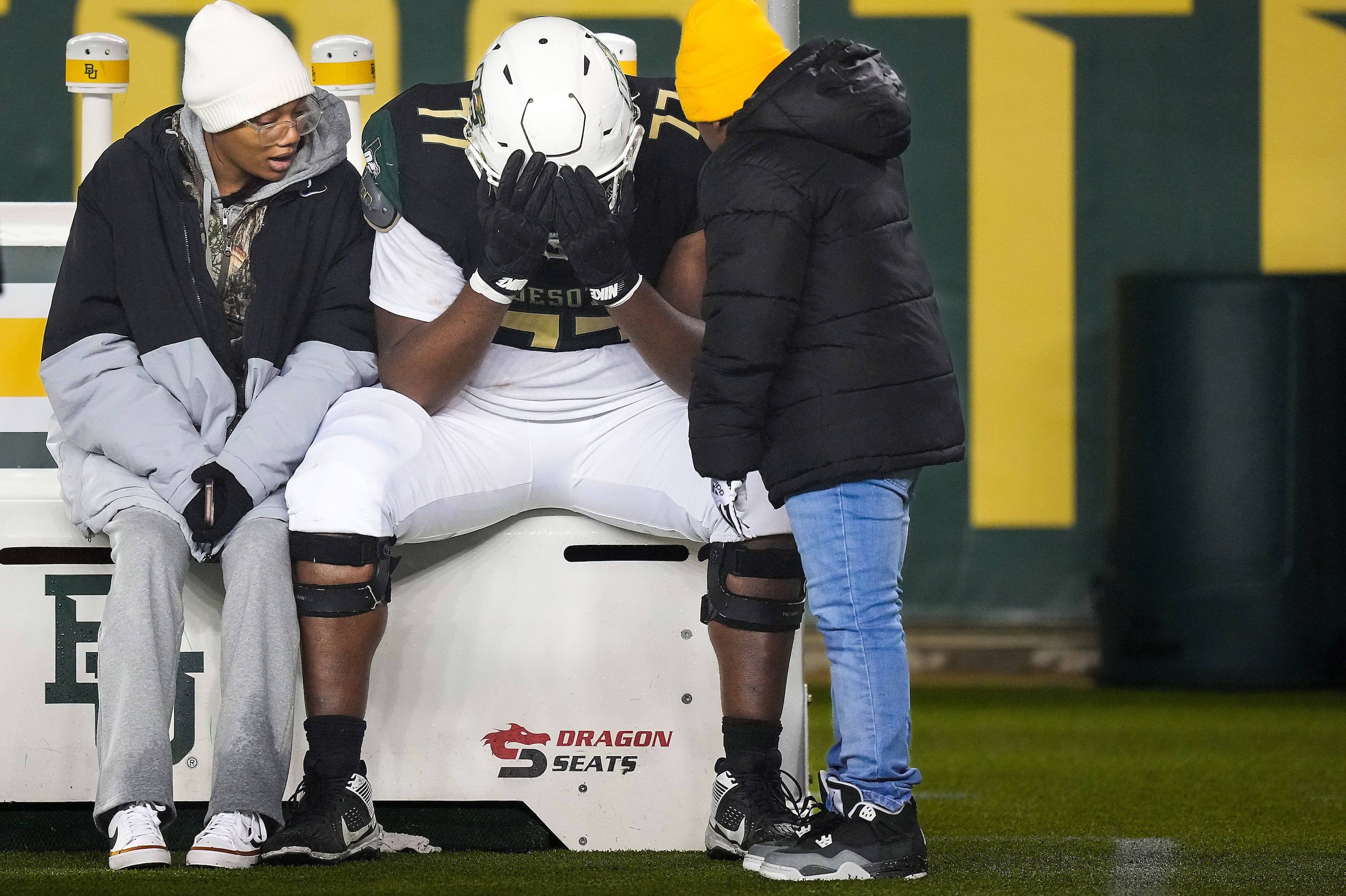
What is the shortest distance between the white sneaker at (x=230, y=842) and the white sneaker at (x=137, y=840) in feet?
0.15

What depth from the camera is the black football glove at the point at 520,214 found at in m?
2.34

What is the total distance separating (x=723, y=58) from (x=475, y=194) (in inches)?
19.5

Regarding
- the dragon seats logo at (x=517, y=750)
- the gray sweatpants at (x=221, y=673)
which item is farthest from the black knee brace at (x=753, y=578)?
the gray sweatpants at (x=221, y=673)

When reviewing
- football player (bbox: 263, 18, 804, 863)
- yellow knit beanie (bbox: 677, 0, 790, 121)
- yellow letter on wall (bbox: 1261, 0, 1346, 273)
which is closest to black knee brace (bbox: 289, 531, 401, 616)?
football player (bbox: 263, 18, 804, 863)

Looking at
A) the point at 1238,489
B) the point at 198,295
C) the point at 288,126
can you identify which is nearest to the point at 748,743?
the point at 198,295

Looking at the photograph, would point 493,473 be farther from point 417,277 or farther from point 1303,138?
point 1303,138

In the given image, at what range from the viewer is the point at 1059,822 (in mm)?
3008

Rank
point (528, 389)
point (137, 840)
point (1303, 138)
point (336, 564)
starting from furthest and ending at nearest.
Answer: point (1303, 138)
point (528, 389)
point (336, 564)
point (137, 840)

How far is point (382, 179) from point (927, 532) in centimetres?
380

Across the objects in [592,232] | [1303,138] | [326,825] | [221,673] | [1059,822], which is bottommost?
[1059,822]

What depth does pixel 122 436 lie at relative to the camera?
8.01ft

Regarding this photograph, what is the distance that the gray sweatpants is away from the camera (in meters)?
2.25

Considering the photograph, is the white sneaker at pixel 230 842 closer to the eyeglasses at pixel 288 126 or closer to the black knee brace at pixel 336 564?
the black knee brace at pixel 336 564

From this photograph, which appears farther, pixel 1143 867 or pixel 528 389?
pixel 528 389
